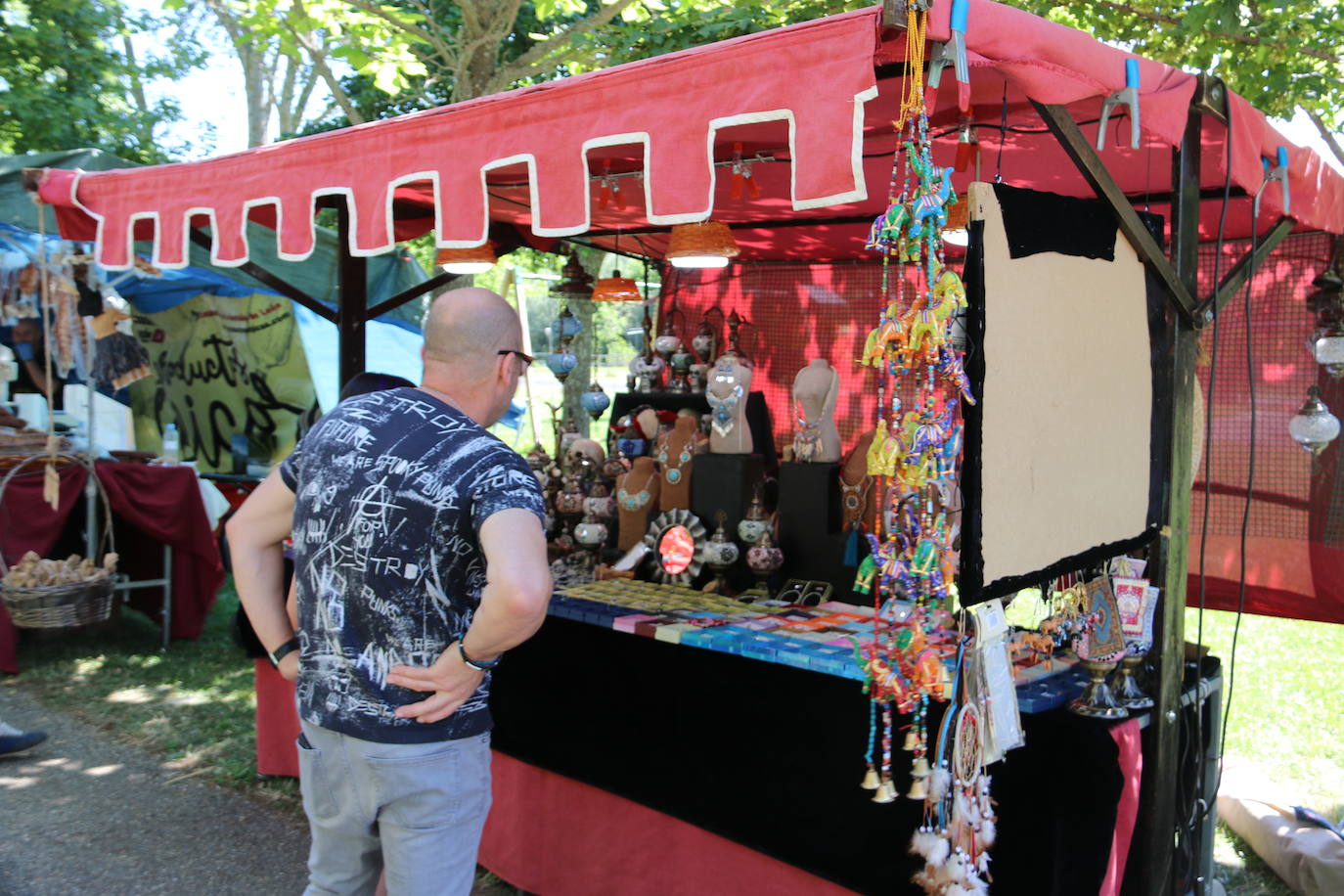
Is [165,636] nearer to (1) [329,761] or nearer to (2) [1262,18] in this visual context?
(1) [329,761]

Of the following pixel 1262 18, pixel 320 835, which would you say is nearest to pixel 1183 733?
pixel 320 835

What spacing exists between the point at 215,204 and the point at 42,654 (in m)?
3.42

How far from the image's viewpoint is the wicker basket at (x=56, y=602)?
4809 millimetres

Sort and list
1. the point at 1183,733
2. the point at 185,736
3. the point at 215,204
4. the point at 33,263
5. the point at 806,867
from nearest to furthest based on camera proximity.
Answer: the point at 806,867
the point at 1183,733
the point at 215,204
the point at 185,736
the point at 33,263

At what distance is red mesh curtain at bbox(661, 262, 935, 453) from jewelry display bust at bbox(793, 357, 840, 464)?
2375 millimetres

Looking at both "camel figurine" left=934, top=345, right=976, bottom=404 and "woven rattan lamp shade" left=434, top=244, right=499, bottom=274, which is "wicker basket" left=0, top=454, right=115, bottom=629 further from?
"camel figurine" left=934, top=345, right=976, bottom=404

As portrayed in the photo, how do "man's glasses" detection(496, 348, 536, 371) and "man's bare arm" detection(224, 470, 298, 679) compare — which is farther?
"man's bare arm" detection(224, 470, 298, 679)

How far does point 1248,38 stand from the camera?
5.40m

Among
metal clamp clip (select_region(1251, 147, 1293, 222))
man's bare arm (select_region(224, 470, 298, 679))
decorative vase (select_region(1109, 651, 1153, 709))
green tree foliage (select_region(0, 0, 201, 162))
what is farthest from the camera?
green tree foliage (select_region(0, 0, 201, 162))

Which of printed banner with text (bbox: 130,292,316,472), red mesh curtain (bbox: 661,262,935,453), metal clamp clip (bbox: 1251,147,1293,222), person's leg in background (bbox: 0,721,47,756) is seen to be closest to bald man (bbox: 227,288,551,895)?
metal clamp clip (bbox: 1251,147,1293,222)

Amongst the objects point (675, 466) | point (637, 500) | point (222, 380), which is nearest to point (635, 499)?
point (637, 500)

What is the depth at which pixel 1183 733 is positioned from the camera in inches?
104

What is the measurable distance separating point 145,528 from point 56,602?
2.80 feet

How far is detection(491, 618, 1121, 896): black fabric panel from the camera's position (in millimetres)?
2105
